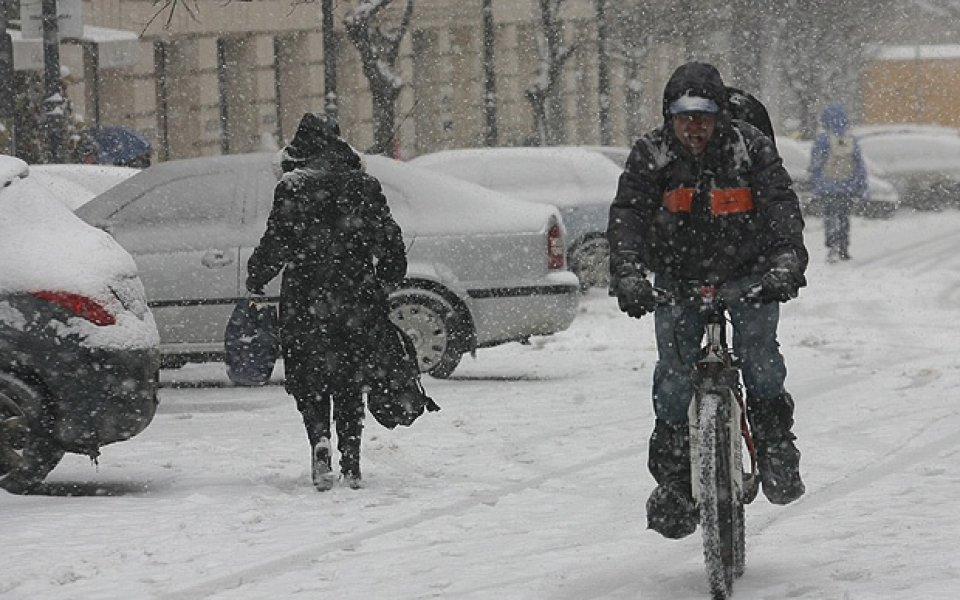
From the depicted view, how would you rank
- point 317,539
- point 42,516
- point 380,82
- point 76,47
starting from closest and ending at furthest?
point 317,539 < point 42,516 < point 380,82 < point 76,47

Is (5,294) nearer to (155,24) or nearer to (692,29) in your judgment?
(155,24)

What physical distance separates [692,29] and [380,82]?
19837mm

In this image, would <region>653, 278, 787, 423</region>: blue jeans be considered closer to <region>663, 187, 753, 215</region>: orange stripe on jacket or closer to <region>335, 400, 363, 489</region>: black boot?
<region>663, 187, 753, 215</region>: orange stripe on jacket

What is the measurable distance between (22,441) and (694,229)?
12.5ft

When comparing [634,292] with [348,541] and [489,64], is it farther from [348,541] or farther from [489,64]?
[489,64]

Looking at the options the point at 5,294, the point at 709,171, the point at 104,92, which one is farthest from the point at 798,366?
the point at 104,92

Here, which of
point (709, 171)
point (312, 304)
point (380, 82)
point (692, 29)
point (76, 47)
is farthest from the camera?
point (692, 29)

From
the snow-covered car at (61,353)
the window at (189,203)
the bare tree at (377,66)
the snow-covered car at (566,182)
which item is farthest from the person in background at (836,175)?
the snow-covered car at (61,353)

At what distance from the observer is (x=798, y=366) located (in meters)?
14.1

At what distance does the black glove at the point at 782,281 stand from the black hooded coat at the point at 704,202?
198 millimetres

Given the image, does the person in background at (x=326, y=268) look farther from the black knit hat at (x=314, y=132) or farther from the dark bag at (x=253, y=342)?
the dark bag at (x=253, y=342)

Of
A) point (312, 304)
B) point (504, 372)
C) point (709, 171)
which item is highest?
point (709, 171)

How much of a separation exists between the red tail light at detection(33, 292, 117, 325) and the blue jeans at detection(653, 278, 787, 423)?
3.22m

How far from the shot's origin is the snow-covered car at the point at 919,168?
35.9 meters
